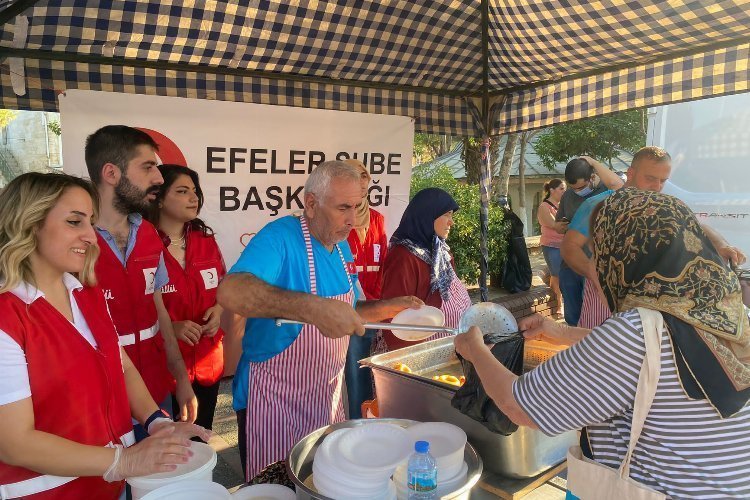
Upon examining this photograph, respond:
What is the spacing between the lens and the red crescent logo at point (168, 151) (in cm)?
303

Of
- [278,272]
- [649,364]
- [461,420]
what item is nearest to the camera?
[649,364]

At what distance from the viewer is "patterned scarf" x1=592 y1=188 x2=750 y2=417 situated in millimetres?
1090

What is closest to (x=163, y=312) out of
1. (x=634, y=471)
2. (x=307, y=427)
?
(x=307, y=427)

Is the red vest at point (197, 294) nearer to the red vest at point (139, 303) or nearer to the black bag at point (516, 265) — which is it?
the red vest at point (139, 303)

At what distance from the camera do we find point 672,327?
1.10 m

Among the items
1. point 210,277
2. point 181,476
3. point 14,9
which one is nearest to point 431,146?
point 210,277

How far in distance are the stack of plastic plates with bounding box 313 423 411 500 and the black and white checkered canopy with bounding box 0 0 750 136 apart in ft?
6.97

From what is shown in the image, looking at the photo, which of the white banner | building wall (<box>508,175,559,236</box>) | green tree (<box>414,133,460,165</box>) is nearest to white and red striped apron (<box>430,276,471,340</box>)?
the white banner

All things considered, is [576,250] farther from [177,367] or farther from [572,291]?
[177,367]

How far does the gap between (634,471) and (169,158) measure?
2.82 m

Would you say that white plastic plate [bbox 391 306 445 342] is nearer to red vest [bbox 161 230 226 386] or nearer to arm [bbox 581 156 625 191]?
red vest [bbox 161 230 226 386]

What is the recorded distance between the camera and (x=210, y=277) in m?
2.79

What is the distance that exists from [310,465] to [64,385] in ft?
2.29

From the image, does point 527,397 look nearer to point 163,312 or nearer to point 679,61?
point 163,312
